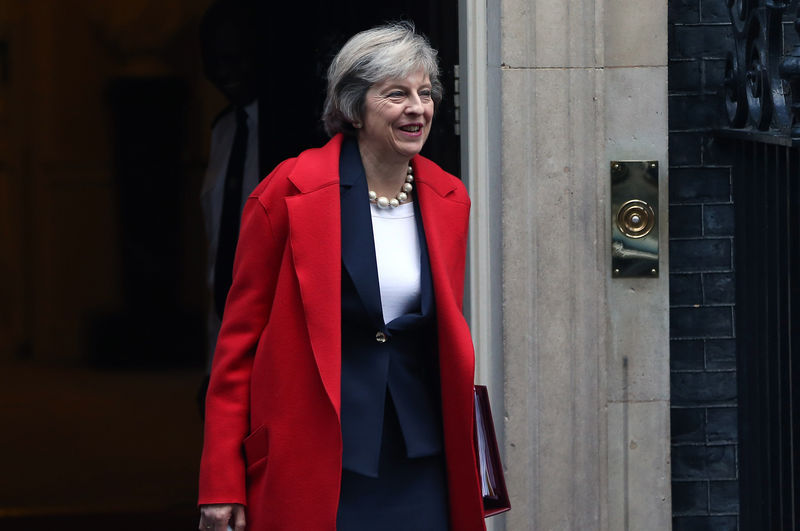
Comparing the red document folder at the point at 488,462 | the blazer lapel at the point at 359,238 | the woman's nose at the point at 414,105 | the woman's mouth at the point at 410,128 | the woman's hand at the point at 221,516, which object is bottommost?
the woman's hand at the point at 221,516

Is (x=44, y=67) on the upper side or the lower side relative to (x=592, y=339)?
upper

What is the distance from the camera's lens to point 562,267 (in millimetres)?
4316

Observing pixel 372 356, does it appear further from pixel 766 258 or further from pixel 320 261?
pixel 766 258

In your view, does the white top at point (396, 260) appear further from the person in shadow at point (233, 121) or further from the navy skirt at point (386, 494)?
the person in shadow at point (233, 121)

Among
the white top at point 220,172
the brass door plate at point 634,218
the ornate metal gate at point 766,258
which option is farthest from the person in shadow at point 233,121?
the ornate metal gate at point 766,258

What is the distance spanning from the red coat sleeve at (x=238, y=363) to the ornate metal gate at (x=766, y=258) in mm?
1385

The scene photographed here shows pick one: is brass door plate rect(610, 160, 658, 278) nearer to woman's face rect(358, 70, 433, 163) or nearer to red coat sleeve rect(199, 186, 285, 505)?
woman's face rect(358, 70, 433, 163)

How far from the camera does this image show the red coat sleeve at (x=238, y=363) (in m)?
3.22

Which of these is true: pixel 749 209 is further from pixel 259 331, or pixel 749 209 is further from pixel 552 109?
pixel 259 331

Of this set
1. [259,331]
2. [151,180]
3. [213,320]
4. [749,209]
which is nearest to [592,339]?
[749,209]

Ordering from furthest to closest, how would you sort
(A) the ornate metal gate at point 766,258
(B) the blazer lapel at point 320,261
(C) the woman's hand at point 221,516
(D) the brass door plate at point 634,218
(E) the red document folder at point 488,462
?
1. (D) the brass door plate at point 634,218
2. (A) the ornate metal gate at point 766,258
3. (E) the red document folder at point 488,462
4. (C) the woman's hand at point 221,516
5. (B) the blazer lapel at point 320,261

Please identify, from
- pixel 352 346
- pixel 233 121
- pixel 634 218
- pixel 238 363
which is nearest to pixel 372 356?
pixel 352 346

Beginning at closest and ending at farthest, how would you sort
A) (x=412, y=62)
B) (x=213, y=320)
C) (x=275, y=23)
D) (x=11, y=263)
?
1. (x=412, y=62)
2. (x=275, y=23)
3. (x=213, y=320)
4. (x=11, y=263)

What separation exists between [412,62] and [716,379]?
1.81 metres
